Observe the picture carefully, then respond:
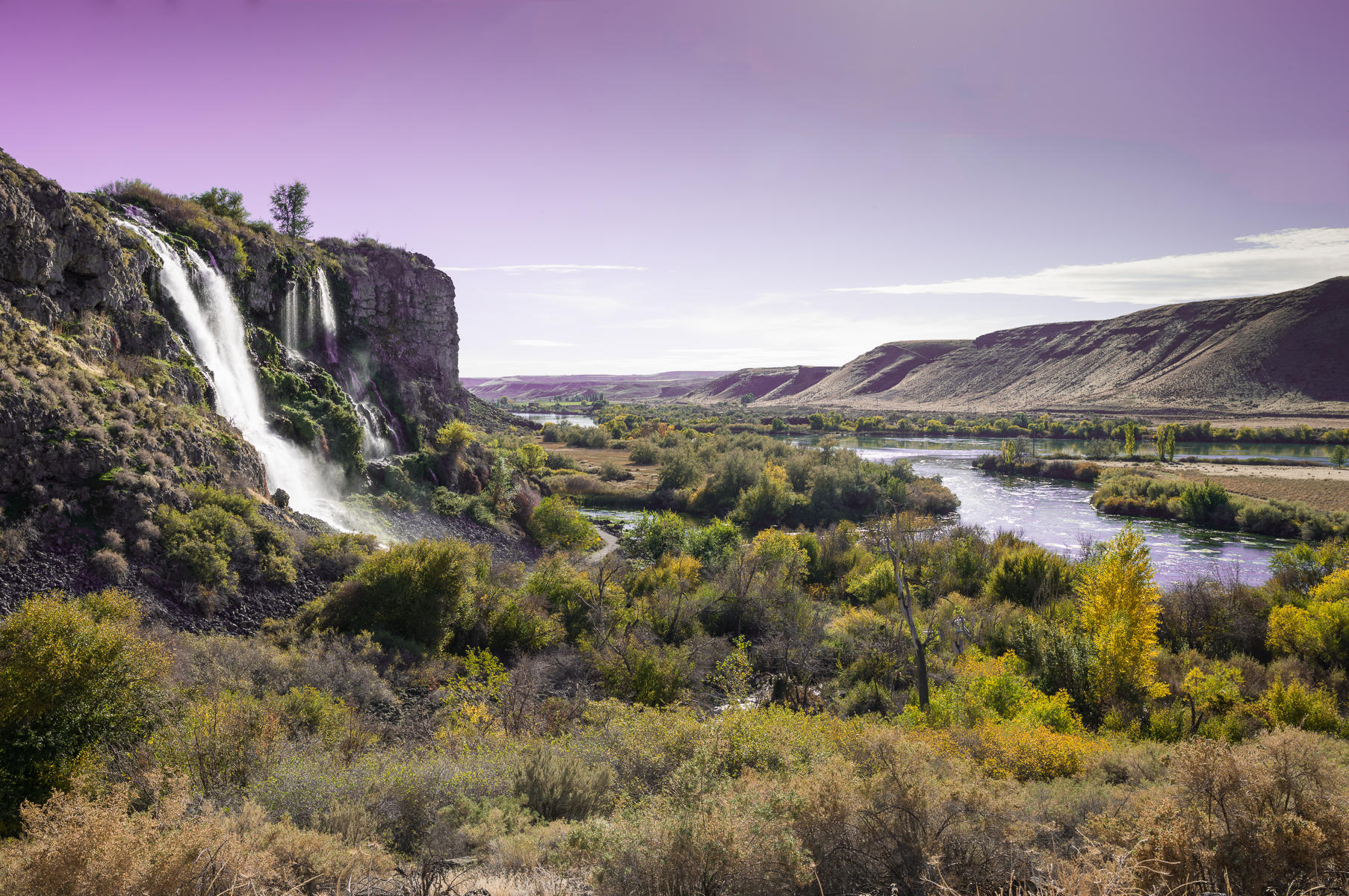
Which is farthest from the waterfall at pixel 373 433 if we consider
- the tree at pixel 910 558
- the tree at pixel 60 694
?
the tree at pixel 910 558

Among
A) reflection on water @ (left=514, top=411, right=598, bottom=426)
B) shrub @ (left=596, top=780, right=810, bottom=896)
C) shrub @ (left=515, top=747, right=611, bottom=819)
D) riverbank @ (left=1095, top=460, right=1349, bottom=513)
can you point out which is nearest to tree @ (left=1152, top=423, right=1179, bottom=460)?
riverbank @ (left=1095, top=460, right=1349, bottom=513)

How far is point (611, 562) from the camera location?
103 feet

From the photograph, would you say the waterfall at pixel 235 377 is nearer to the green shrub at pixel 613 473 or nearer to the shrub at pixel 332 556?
the shrub at pixel 332 556

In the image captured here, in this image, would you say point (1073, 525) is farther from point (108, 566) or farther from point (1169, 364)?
point (1169, 364)

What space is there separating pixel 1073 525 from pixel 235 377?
176 ft

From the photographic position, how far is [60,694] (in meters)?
10.1

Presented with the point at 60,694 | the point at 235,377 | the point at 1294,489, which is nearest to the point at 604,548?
the point at 235,377

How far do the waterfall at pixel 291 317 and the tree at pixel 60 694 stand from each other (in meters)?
25.9

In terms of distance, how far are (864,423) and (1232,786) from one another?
12525 centimetres

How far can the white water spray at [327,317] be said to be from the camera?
37094 millimetres

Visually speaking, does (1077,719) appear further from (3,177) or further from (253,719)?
(3,177)

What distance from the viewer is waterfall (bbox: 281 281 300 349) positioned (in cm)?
3391

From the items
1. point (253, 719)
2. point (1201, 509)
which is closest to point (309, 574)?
point (253, 719)

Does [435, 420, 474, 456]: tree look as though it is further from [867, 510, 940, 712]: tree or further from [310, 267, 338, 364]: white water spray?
[867, 510, 940, 712]: tree
